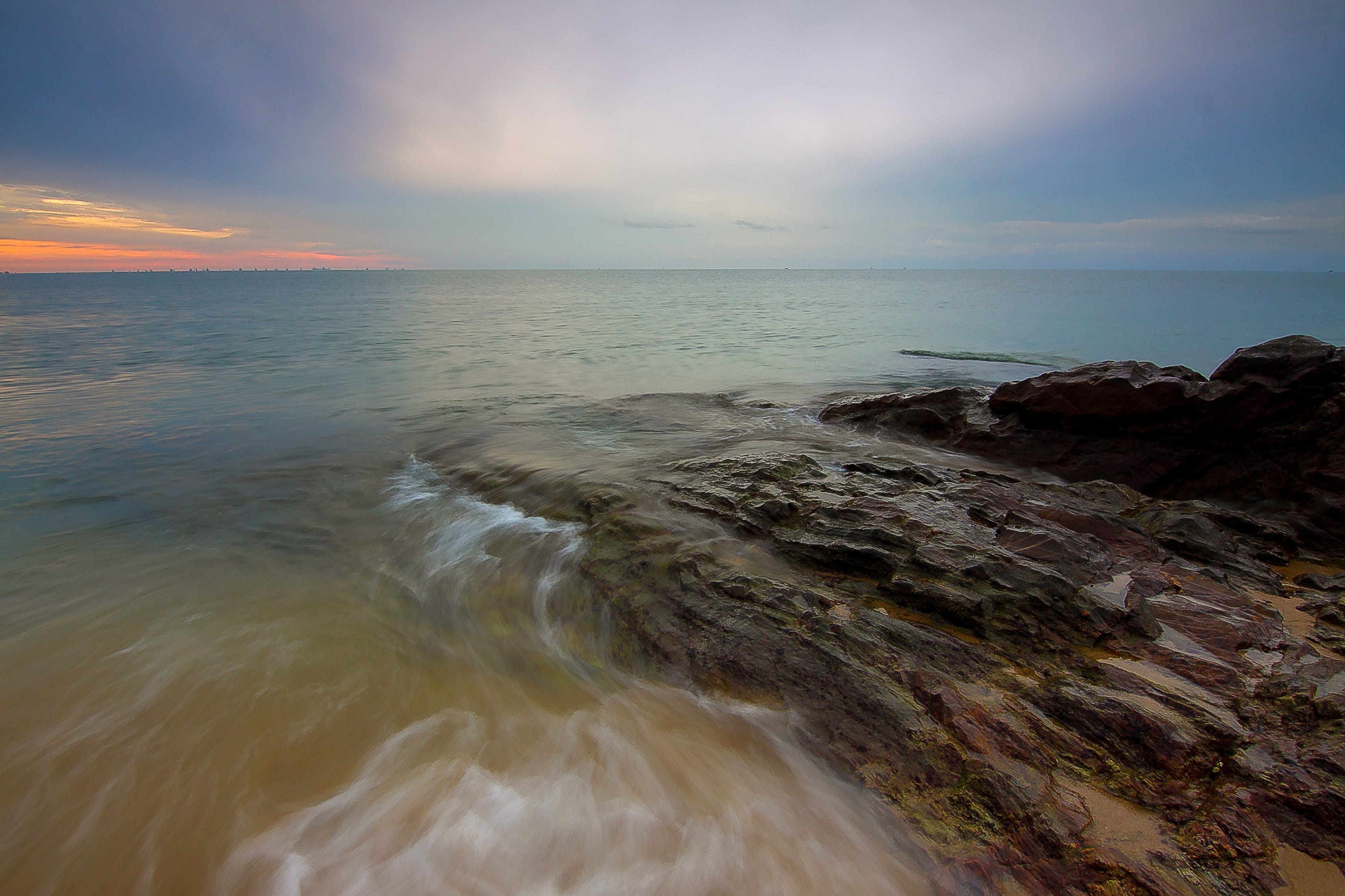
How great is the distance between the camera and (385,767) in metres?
3.76

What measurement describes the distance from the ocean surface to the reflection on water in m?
0.02

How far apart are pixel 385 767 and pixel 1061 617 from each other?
15.8ft

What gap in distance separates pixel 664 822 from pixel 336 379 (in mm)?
16327

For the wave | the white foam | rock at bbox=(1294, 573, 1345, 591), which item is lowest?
the white foam

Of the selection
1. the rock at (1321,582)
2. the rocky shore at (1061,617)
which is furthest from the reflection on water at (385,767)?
the rock at (1321,582)

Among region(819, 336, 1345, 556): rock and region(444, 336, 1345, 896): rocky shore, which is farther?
region(819, 336, 1345, 556): rock

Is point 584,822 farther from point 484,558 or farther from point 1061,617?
point 1061,617

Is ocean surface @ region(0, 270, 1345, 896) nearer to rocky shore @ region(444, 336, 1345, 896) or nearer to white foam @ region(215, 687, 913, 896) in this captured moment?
white foam @ region(215, 687, 913, 896)

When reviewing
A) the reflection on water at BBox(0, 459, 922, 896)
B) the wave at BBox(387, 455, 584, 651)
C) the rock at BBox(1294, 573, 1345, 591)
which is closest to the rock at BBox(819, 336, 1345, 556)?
the rock at BBox(1294, 573, 1345, 591)

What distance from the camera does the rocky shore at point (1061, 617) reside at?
2.88m

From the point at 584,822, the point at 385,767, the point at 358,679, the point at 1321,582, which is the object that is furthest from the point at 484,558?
the point at 1321,582

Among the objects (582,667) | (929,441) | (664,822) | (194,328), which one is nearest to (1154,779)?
(664,822)

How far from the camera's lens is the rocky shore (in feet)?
9.45

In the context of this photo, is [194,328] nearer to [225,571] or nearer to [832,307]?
[225,571]
